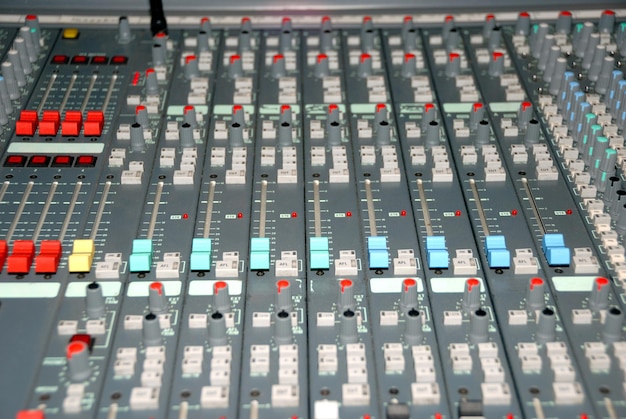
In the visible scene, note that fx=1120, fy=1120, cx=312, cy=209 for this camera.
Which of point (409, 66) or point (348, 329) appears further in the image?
point (409, 66)

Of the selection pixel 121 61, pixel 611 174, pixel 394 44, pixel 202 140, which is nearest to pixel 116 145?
pixel 202 140

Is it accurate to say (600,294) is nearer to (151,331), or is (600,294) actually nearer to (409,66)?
(151,331)

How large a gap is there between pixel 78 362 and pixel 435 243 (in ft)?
6.08

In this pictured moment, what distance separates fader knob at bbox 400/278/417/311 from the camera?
17.2 ft

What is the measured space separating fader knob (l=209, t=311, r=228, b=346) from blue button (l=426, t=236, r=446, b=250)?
1147 mm

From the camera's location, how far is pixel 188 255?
563 cm

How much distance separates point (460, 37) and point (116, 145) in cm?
257

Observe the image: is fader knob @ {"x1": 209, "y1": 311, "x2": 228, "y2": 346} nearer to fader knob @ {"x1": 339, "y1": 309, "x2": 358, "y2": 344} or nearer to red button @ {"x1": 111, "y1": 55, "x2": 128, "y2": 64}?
fader knob @ {"x1": 339, "y1": 309, "x2": 358, "y2": 344}

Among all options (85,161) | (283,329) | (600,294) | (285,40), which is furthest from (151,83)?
(600,294)

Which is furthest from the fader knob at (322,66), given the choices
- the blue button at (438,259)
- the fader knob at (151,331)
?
the fader knob at (151,331)

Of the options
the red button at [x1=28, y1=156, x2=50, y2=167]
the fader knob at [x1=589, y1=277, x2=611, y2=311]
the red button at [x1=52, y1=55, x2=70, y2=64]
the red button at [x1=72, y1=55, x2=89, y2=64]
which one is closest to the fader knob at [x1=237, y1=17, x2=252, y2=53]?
the red button at [x1=72, y1=55, x2=89, y2=64]

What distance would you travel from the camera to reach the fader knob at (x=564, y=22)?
7.66m

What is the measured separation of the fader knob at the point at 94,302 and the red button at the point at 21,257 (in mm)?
451

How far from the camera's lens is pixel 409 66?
7203 millimetres
